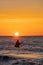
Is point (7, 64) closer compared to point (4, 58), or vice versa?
point (7, 64)

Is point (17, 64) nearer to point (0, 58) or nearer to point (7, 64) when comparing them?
point (7, 64)

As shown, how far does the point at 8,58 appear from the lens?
25.9m

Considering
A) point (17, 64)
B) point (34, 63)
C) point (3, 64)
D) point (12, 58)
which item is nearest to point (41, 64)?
point (34, 63)

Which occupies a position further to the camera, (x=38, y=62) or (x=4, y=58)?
(x=4, y=58)

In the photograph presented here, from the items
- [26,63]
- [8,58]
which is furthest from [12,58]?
[26,63]

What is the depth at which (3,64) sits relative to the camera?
2130cm

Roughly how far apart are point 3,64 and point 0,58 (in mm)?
4711

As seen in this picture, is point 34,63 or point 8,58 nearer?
point 34,63

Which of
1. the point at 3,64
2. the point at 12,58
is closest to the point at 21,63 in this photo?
the point at 3,64

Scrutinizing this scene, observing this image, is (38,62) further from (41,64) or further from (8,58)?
(8,58)

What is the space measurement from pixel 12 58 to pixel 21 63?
12.4 feet

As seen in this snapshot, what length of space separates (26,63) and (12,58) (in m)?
3.74

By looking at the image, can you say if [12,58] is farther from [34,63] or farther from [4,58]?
[34,63]

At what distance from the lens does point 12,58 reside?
25766 mm
